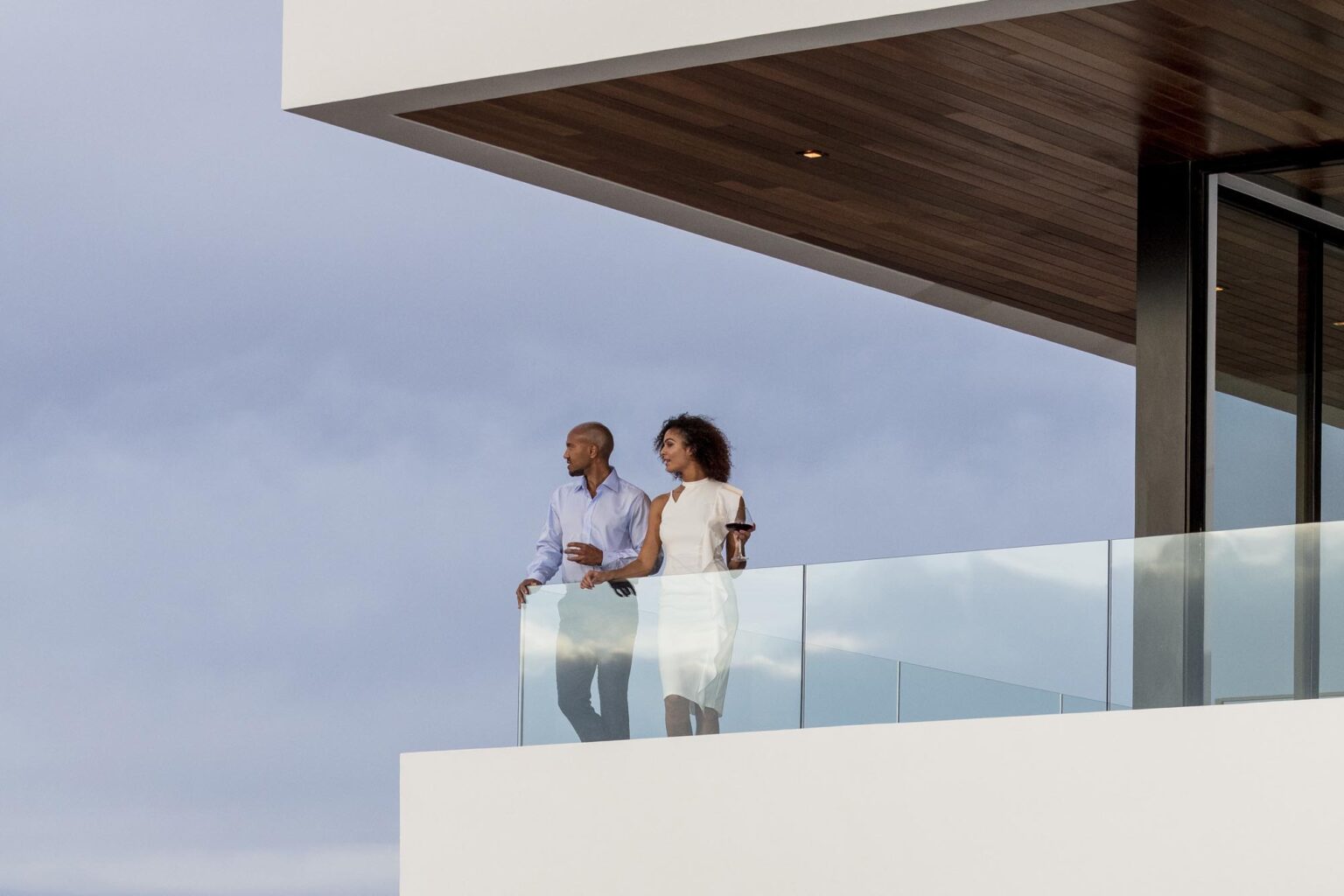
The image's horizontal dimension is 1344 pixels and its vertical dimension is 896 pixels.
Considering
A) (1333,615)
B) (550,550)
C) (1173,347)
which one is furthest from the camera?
(1173,347)

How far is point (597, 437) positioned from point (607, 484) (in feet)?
0.68

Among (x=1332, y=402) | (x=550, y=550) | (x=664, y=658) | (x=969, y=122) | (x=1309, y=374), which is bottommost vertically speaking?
(x=664, y=658)

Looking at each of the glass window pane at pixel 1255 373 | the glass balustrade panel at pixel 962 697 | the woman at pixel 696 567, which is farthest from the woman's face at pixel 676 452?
the glass window pane at pixel 1255 373

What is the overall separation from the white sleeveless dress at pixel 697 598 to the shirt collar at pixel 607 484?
0.38 metres

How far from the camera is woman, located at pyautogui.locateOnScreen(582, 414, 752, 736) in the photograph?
10.4 metres

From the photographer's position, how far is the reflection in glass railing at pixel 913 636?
9258 mm

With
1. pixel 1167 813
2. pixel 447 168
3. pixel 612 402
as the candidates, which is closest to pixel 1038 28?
pixel 1167 813

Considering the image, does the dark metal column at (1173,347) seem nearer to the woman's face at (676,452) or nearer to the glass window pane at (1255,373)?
the glass window pane at (1255,373)

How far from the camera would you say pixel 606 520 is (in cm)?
Result: 1091

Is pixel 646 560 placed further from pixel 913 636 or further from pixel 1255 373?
pixel 1255 373

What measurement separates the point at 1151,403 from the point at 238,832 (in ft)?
104

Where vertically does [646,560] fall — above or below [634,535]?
below

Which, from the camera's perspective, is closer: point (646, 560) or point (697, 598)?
point (697, 598)

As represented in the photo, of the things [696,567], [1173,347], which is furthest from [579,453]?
[1173,347]
